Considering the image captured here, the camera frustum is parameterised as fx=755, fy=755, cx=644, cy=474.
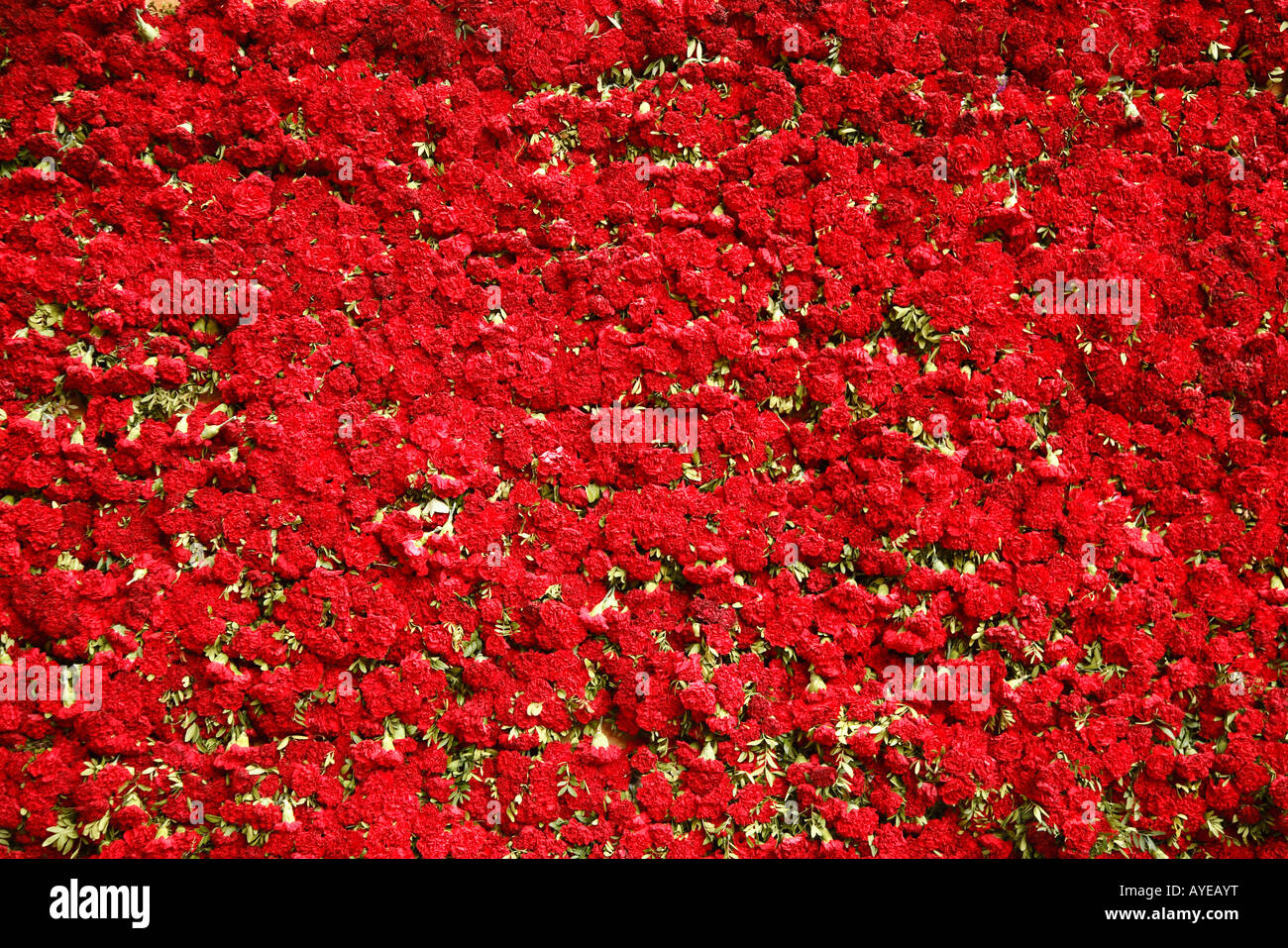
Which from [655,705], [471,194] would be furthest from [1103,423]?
[471,194]

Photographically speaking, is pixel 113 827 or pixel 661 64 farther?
pixel 661 64

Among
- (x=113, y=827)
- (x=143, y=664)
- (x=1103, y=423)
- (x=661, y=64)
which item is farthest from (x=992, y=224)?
(x=113, y=827)

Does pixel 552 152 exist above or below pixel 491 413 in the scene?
above

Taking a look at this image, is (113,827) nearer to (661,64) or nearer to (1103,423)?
(661,64)

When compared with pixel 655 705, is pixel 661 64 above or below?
above

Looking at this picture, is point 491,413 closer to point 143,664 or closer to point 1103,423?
point 143,664

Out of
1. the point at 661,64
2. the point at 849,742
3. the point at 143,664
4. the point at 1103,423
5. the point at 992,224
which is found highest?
the point at 661,64
